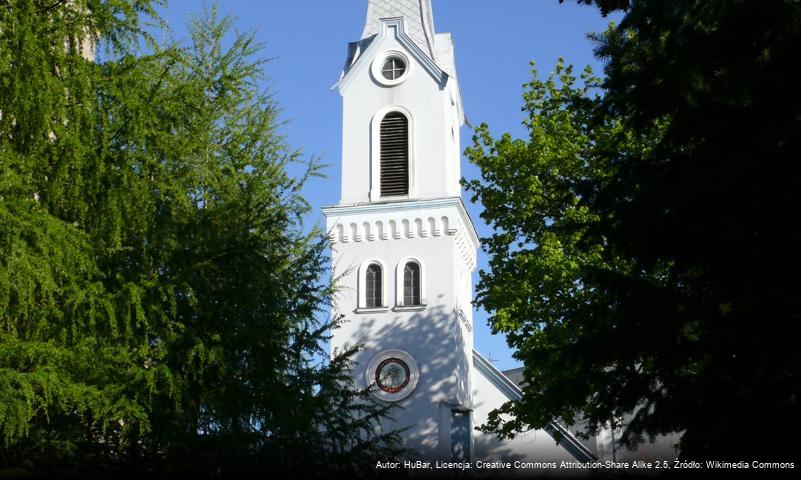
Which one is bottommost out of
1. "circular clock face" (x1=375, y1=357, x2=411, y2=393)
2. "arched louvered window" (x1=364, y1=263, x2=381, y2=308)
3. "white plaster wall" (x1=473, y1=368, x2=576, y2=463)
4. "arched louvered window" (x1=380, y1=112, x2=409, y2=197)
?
"white plaster wall" (x1=473, y1=368, x2=576, y2=463)

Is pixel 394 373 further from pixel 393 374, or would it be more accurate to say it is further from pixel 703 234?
pixel 703 234

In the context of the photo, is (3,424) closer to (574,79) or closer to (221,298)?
(221,298)

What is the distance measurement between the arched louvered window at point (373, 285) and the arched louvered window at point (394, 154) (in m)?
2.31

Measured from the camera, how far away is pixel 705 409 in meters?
9.51

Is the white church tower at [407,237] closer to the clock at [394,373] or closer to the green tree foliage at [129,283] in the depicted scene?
the clock at [394,373]

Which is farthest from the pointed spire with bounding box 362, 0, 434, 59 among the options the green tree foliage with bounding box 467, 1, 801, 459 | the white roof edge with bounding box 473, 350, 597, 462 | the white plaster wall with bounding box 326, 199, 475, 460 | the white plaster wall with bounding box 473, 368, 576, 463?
the green tree foliage with bounding box 467, 1, 801, 459

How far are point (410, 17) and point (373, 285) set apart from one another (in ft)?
30.9

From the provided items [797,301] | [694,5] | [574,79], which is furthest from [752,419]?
[574,79]

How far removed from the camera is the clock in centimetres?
2791

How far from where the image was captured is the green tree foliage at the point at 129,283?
9523 millimetres

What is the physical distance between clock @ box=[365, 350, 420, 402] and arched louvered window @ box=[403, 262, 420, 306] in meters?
1.57

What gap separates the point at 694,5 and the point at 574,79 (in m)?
14.1

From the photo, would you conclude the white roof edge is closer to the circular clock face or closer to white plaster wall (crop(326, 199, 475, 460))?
white plaster wall (crop(326, 199, 475, 460))

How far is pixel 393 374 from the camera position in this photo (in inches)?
1109
